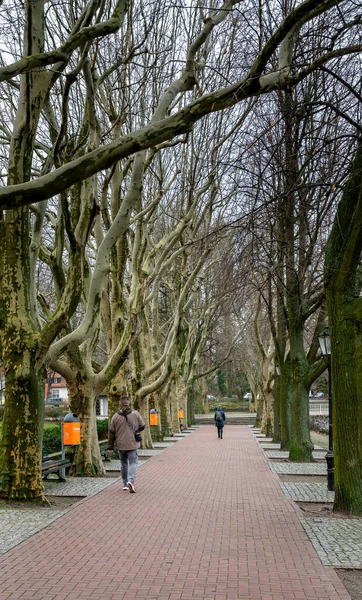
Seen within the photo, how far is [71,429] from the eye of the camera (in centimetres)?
1452

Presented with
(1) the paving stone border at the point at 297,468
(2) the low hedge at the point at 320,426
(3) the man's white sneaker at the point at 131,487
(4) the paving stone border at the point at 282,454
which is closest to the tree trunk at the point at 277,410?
(4) the paving stone border at the point at 282,454

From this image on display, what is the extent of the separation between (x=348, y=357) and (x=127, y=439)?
4747mm

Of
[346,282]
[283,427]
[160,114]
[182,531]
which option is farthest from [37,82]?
[283,427]

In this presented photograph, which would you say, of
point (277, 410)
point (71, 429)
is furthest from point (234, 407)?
point (71, 429)

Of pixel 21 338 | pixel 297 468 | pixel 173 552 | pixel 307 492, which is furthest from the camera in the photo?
pixel 297 468

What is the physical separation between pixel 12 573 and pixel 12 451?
441 cm

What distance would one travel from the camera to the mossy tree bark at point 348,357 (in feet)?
32.1

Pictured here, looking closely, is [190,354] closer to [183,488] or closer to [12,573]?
[183,488]

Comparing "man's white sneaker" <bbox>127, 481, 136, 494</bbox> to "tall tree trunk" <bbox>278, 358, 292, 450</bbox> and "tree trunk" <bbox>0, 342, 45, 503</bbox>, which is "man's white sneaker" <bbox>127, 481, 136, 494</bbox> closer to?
"tree trunk" <bbox>0, 342, 45, 503</bbox>

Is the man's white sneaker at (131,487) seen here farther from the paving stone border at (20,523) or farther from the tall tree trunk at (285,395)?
the tall tree trunk at (285,395)

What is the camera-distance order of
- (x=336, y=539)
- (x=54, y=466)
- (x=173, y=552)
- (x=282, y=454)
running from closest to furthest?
1. (x=173, y=552)
2. (x=336, y=539)
3. (x=54, y=466)
4. (x=282, y=454)

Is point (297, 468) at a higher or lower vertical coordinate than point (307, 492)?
lower

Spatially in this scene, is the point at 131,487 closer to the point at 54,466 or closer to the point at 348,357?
the point at 54,466

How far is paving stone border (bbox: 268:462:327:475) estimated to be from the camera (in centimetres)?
1602
